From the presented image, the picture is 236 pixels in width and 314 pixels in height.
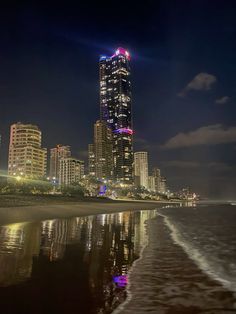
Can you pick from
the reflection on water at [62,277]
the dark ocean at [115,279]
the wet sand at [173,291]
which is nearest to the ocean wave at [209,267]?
the dark ocean at [115,279]

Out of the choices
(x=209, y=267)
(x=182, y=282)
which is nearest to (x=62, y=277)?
(x=182, y=282)

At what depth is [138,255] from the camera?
1648cm

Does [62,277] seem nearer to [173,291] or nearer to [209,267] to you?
[173,291]

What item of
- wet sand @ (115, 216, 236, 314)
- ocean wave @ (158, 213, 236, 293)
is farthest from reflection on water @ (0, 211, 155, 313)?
ocean wave @ (158, 213, 236, 293)

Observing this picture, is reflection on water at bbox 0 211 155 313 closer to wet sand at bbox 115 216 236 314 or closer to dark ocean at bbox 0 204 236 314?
dark ocean at bbox 0 204 236 314

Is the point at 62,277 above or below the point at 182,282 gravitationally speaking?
above

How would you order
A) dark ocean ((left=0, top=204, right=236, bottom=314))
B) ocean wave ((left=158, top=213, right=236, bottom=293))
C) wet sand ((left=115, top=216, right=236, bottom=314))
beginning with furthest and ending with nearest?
ocean wave ((left=158, top=213, right=236, bottom=293)) → dark ocean ((left=0, top=204, right=236, bottom=314)) → wet sand ((left=115, top=216, right=236, bottom=314))

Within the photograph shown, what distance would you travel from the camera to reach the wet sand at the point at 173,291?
316 inches

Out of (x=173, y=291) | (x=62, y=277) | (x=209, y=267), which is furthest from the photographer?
(x=209, y=267)

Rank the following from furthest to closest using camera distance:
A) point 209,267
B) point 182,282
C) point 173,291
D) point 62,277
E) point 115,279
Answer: point 209,267
point 62,277
point 115,279
point 182,282
point 173,291

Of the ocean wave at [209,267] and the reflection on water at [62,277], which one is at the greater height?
the reflection on water at [62,277]

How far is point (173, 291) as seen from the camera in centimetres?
967

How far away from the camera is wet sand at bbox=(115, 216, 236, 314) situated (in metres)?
8.02

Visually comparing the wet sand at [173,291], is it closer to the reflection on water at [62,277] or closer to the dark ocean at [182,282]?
the dark ocean at [182,282]
